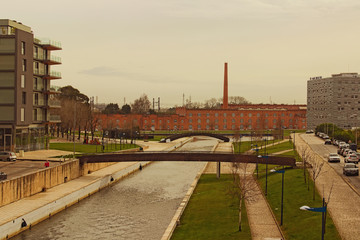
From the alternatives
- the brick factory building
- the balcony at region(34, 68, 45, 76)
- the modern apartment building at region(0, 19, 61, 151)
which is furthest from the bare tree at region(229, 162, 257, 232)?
the brick factory building

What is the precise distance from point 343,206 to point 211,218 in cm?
1033

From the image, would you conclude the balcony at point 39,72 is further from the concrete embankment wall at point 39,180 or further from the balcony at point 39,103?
the concrete embankment wall at point 39,180

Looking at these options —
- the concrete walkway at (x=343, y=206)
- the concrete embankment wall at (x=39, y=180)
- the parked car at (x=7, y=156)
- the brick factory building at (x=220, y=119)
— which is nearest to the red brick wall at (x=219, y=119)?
the brick factory building at (x=220, y=119)

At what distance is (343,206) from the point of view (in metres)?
32.6

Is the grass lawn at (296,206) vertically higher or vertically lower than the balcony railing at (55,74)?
lower

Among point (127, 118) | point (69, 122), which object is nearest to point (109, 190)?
point (69, 122)

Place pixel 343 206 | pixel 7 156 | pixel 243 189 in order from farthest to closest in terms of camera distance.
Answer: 1. pixel 7 156
2. pixel 243 189
3. pixel 343 206

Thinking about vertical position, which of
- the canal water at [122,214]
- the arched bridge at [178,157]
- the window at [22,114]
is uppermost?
the window at [22,114]

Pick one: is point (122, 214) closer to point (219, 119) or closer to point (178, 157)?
point (178, 157)

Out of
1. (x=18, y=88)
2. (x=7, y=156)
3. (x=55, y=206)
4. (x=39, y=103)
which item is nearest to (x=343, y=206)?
(x=55, y=206)

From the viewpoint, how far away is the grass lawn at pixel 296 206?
93.7 ft

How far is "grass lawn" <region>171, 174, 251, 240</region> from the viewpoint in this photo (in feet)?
103

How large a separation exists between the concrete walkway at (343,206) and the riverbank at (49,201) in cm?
2381

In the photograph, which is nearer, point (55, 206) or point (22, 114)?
point (55, 206)
